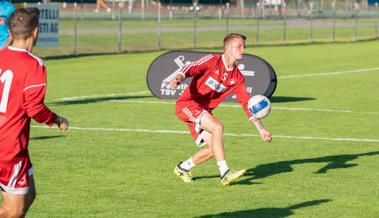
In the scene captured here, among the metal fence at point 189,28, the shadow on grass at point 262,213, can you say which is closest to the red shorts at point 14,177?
the shadow on grass at point 262,213

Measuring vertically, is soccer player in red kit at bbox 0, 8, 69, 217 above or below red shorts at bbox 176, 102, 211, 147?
above

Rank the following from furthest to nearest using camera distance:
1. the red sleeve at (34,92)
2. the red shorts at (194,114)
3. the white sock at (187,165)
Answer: the white sock at (187,165)
the red shorts at (194,114)
the red sleeve at (34,92)

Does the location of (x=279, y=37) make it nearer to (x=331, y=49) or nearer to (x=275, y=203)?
(x=331, y=49)

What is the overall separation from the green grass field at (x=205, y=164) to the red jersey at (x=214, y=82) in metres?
1.04

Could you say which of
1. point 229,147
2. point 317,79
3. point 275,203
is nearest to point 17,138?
point 275,203

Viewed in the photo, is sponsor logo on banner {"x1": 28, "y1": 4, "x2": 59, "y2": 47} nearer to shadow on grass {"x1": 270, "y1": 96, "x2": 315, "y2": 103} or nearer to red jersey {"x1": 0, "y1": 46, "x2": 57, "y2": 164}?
shadow on grass {"x1": 270, "y1": 96, "x2": 315, "y2": 103}

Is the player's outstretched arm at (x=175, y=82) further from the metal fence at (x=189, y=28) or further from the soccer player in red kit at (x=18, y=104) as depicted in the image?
the metal fence at (x=189, y=28)

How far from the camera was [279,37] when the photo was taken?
56.2m

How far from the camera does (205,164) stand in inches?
568

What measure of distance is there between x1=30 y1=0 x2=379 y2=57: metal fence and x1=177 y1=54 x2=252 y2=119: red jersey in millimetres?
25699

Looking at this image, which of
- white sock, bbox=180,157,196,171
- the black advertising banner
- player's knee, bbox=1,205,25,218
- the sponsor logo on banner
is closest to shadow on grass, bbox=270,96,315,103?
the black advertising banner

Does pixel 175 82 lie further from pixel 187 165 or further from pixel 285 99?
pixel 285 99

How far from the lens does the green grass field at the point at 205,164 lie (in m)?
11.4

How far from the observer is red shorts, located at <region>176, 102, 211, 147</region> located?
1279 centimetres
